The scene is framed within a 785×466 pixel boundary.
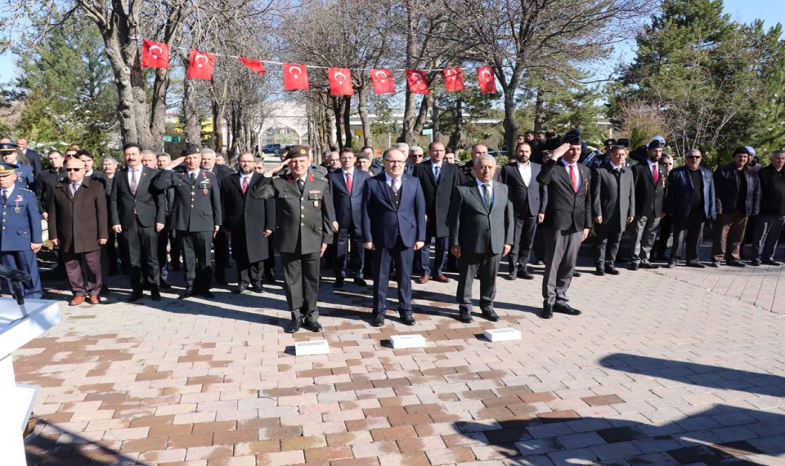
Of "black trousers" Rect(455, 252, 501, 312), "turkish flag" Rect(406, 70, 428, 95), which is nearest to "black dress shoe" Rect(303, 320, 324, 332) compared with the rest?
"black trousers" Rect(455, 252, 501, 312)

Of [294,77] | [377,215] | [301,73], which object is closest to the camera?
[377,215]

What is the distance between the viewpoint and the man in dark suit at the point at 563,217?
21.8ft

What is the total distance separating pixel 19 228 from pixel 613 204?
8.17 metres

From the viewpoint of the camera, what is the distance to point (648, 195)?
9.16 meters

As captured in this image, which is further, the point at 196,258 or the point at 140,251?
the point at 196,258

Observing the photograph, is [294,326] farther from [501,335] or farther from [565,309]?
[565,309]

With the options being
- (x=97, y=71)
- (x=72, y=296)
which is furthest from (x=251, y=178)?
(x=97, y=71)

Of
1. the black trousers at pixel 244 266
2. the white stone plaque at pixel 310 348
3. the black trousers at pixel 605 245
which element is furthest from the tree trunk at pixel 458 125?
the white stone plaque at pixel 310 348

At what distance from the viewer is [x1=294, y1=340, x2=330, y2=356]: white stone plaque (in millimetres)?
5359

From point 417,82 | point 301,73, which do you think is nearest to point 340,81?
point 301,73

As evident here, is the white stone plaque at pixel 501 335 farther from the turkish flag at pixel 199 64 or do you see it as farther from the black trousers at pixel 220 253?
the turkish flag at pixel 199 64

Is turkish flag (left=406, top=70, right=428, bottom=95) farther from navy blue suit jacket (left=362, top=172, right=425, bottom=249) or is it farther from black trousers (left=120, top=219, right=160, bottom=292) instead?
black trousers (left=120, top=219, right=160, bottom=292)

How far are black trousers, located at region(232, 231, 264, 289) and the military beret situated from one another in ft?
7.10

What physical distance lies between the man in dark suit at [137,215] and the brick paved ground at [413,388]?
61 cm
